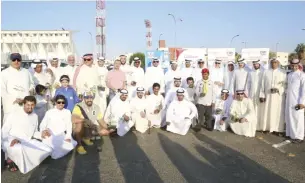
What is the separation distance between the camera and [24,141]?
4934mm

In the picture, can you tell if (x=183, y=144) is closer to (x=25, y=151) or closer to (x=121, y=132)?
(x=121, y=132)

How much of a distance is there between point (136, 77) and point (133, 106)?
1.82 m

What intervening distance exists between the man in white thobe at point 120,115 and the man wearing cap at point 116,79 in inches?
26.7

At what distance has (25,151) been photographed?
4.79 m

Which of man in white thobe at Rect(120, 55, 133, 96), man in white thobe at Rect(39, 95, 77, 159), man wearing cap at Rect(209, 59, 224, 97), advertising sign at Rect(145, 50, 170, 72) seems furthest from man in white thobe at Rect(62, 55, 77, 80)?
advertising sign at Rect(145, 50, 170, 72)

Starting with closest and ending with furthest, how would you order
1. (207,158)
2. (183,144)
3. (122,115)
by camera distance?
(207,158)
(183,144)
(122,115)

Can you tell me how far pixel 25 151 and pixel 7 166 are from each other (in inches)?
20.5

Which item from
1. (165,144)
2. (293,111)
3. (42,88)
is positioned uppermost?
(42,88)

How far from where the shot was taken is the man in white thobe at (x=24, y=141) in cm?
477

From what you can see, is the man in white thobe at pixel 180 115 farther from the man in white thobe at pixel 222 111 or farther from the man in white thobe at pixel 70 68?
the man in white thobe at pixel 70 68

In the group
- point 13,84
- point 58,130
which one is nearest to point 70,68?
point 13,84

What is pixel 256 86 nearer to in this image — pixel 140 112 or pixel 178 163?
pixel 140 112

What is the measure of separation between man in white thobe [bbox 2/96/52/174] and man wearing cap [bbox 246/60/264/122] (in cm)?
524

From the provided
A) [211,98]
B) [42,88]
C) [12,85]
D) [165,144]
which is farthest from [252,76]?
[12,85]
